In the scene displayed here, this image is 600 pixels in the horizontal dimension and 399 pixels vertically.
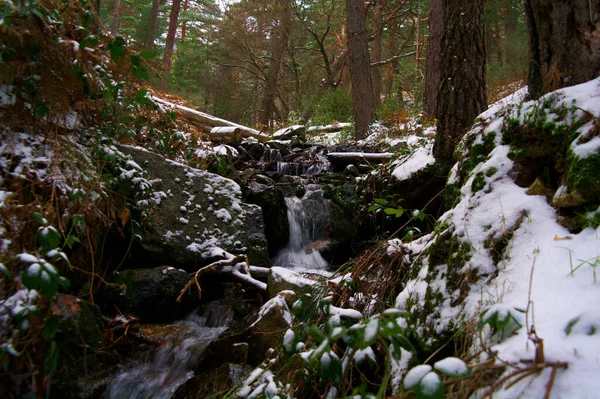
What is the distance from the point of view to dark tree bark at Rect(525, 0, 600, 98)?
6.84 ft

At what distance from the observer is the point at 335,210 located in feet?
21.1

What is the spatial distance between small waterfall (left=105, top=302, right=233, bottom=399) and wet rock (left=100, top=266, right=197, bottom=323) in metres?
0.26

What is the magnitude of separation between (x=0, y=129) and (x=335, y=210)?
184 inches

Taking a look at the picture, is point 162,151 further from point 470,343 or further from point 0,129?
point 470,343

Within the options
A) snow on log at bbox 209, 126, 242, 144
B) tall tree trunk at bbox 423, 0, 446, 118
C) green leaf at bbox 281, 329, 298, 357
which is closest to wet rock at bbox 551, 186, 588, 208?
green leaf at bbox 281, 329, 298, 357

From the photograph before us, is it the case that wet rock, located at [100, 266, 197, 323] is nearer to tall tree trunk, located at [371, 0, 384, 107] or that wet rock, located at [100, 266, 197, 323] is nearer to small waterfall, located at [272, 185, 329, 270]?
small waterfall, located at [272, 185, 329, 270]

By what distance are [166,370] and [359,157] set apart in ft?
17.6

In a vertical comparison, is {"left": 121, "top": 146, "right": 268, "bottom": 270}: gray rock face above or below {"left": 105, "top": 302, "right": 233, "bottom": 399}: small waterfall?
above

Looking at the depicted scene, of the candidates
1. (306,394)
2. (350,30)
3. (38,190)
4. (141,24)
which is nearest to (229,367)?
(306,394)

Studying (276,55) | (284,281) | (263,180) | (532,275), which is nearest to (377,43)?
(276,55)

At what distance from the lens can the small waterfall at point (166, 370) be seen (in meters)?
2.92

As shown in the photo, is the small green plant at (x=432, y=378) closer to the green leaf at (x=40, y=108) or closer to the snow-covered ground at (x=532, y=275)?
the snow-covered ground at (x=532, y=275)

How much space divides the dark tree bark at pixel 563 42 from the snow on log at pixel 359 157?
431 cm

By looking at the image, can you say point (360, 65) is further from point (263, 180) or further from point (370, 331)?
point (370, 331)
